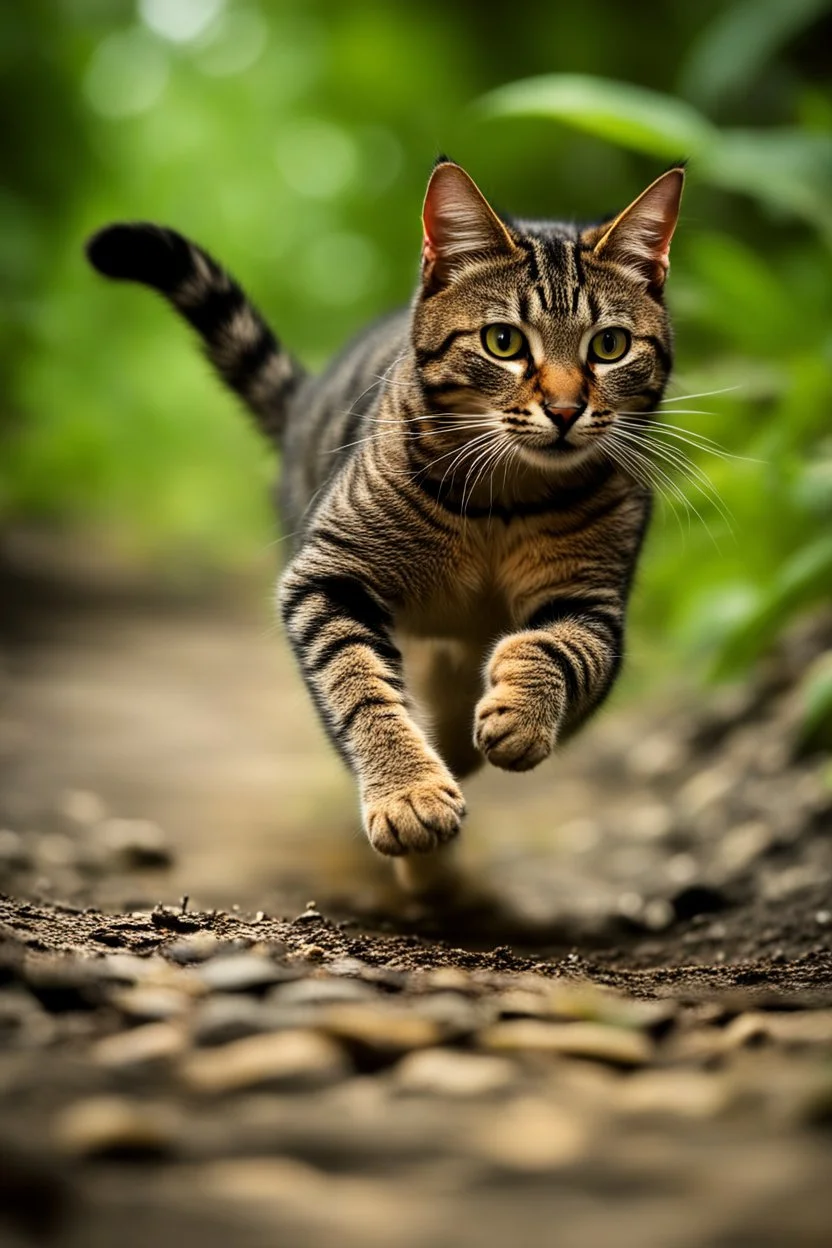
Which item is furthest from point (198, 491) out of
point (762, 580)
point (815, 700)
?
point (815, 700)

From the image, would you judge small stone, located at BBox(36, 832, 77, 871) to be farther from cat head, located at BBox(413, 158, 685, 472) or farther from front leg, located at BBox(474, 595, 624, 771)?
cat head, located at BBox(413, 158, 685, 472)

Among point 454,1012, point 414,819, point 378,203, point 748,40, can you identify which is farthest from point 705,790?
point 378,203

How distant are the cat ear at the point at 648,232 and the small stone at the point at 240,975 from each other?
4.84ft

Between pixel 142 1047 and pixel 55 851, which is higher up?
pixel 55 851

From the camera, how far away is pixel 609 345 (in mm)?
2480

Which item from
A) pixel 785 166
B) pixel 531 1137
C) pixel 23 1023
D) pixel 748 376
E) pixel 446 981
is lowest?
pixel 531 1137

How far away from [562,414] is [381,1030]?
1.19 meters

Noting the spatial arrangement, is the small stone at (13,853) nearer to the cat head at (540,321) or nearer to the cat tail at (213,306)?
the cat tail at (213,306)

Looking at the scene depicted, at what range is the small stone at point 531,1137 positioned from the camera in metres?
1.22

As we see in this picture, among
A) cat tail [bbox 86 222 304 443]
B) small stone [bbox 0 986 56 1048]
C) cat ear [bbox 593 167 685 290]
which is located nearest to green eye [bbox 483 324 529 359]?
cat ear [bbox 593 167 685 290]

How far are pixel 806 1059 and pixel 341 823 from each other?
267 centimetres

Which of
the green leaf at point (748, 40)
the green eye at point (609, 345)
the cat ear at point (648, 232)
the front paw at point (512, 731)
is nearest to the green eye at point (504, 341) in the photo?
the green eye at point (609, 345)

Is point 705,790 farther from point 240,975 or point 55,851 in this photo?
point 240,975

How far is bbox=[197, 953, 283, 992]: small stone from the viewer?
1642 millimetres
